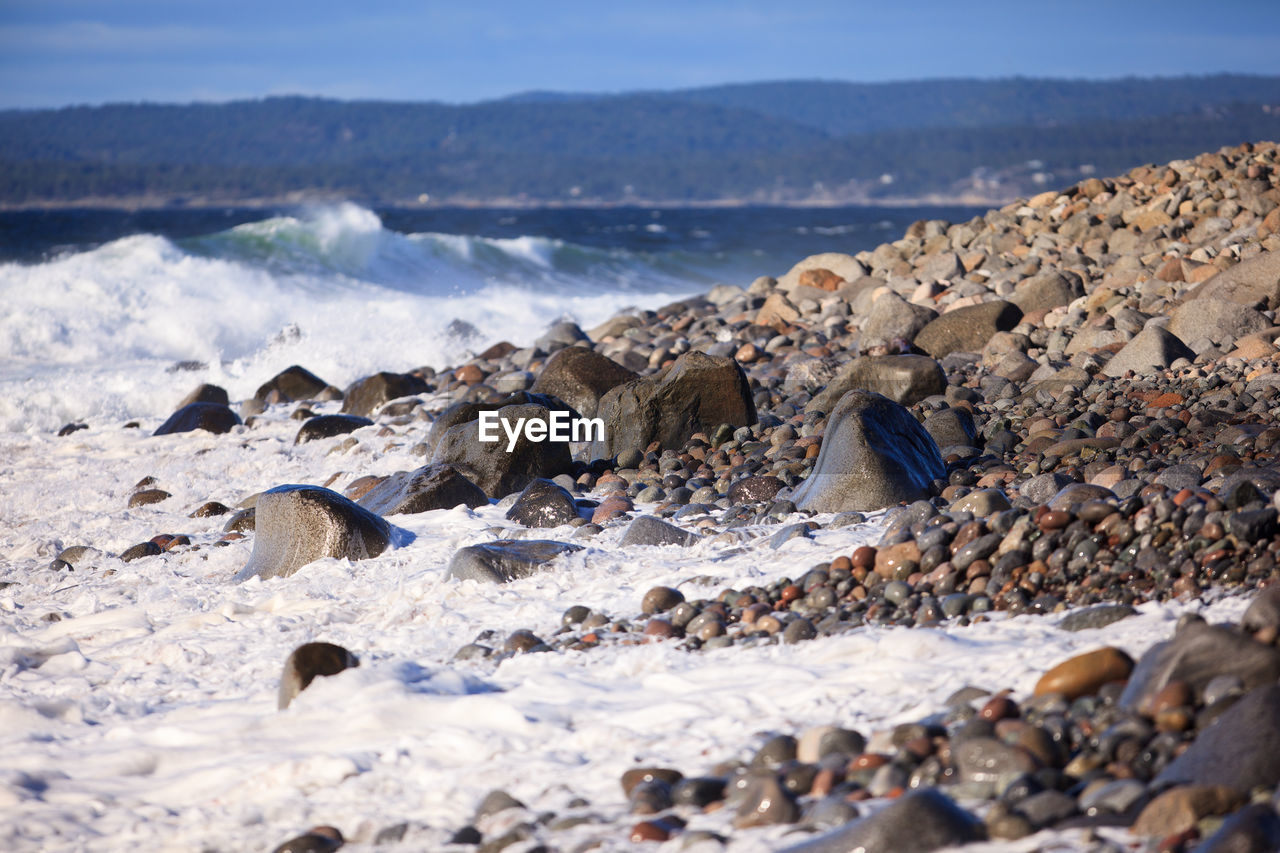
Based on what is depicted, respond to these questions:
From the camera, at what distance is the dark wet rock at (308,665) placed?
3449mm

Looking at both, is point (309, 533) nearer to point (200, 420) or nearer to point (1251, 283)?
point (200, 420)

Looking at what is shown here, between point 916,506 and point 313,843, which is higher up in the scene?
point 916,506

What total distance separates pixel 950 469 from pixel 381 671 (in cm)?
314

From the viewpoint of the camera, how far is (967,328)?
8.46 meters

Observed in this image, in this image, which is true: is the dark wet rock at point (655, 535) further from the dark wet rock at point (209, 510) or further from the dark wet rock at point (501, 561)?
the dark wet rock at point (209, 510)

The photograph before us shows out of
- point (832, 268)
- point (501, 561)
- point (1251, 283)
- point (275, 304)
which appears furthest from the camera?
point (275, 304)

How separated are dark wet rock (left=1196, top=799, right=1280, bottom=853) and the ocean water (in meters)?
9.88

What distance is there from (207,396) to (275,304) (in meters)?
5.76

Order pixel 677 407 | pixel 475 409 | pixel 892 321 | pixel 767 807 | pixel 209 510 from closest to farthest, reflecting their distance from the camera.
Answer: pixel 767 807 < pixel 209 510 < pixel 677 407 < pixel 475 409 < pixel 892 321

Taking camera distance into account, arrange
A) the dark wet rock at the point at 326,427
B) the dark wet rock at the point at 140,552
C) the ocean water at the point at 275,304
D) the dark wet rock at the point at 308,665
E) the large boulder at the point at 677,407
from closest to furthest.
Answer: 1. the dark wet rock at the point at 308,665
2. the dark wet rock at the point at 140,552
3. the large boulder at the point at 677,407
4. the dark wet rock at the point at 326,427
5. the ocean water at the point at 275,304

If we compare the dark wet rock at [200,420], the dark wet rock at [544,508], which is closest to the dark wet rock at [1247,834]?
the dark wet rock at [544,508]

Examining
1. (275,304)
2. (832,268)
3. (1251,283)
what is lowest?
(275,304)

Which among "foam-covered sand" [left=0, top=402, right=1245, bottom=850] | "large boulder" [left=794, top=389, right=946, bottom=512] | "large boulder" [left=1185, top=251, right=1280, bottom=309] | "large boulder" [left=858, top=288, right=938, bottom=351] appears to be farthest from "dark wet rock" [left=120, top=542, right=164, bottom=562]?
"large boulder" [left=1185, top=251, right=1280, bottom=309]

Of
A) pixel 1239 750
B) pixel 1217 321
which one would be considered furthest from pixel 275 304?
pixel 1239 750
